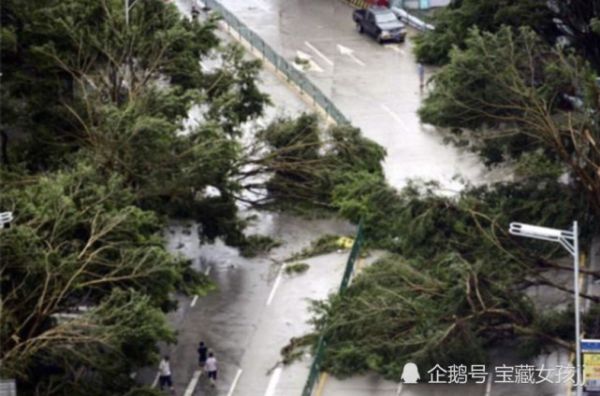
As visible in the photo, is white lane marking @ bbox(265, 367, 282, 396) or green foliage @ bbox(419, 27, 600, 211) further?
green foliage @ bbox(419, 27, 600, 211)

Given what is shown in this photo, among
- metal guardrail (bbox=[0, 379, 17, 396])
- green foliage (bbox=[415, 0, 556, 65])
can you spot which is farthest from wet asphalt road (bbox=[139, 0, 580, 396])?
metal guardrail (bbox=[0, 379, 17, 396])

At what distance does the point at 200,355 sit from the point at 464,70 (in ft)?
38.7

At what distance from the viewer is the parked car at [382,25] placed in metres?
80.8

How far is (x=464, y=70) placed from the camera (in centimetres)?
5631

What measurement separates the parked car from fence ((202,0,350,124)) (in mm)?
4592

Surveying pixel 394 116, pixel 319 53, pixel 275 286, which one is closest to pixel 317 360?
pixel 275 286

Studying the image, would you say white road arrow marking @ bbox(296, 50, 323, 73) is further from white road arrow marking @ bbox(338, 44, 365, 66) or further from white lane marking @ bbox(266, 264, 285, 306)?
white lane marking @ bbox(266, 264, 285, 306)

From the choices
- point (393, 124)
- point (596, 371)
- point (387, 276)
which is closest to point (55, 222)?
point (387, 276)

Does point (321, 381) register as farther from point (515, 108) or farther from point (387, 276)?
point (515, 108)

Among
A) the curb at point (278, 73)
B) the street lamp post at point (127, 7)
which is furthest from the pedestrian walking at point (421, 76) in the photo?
the street lamp post at point (127, 7)

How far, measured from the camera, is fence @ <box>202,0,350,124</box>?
7150 centimetres

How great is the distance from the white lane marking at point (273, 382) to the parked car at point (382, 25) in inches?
1179

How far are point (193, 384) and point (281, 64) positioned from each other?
2672 cm

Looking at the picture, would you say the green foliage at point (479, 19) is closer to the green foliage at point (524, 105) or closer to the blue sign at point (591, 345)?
the green foliage at point (524, 105)
